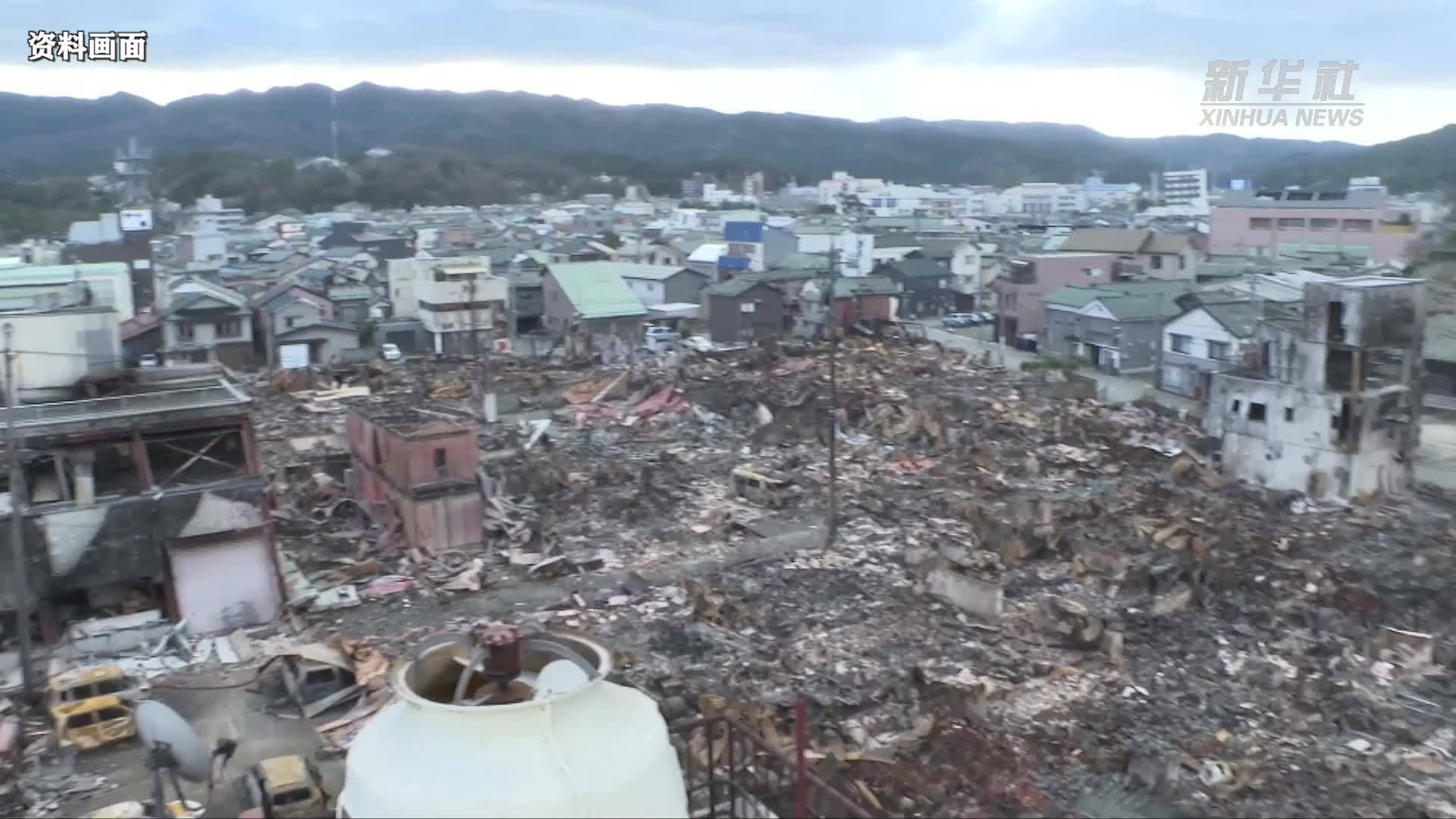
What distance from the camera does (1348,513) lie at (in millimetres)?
21016

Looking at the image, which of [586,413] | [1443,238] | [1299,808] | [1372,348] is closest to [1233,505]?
[1372,348]

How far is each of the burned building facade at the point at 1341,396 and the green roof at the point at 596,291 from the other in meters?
23.1

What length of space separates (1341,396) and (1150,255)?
82.9 ft

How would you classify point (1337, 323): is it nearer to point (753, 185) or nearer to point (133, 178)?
point (133, 178)

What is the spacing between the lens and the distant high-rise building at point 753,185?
115m

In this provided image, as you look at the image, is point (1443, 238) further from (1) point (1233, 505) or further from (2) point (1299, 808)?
(2) point (1299, 808)

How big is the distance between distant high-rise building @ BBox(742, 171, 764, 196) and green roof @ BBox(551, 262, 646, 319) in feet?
233

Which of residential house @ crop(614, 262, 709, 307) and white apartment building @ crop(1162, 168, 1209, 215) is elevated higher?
white apartment building @ crop(1162, 168, 1209, 215)

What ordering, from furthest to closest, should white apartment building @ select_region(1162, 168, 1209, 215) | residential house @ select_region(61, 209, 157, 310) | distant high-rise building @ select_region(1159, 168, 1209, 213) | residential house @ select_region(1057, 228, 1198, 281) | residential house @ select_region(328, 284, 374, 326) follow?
distant high-rise building @ select_region(1159, 168, 1209, 213) → white apartment building @ select_region(1162, 168, 1209, 215) → residential house @ select_region(61, 209, 157, 310) → residential house @ select_region(1057, 228, 1198, 281) → residential house @ select_region(328, 284, 374, 326)

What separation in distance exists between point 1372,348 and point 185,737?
21.7 meters

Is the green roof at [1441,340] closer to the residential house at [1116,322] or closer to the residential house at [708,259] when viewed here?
the residential house at [1116,322]

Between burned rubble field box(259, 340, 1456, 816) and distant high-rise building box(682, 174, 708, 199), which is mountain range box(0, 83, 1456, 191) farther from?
burned rubble field box(259, 340, 1456, 816)

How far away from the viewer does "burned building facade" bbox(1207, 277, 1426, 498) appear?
21688 mm

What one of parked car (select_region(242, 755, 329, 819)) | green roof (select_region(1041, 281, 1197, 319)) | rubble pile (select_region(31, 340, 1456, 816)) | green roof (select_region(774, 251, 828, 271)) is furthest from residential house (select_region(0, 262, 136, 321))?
green roof (select_region(1041, 281, 1197, 319))
